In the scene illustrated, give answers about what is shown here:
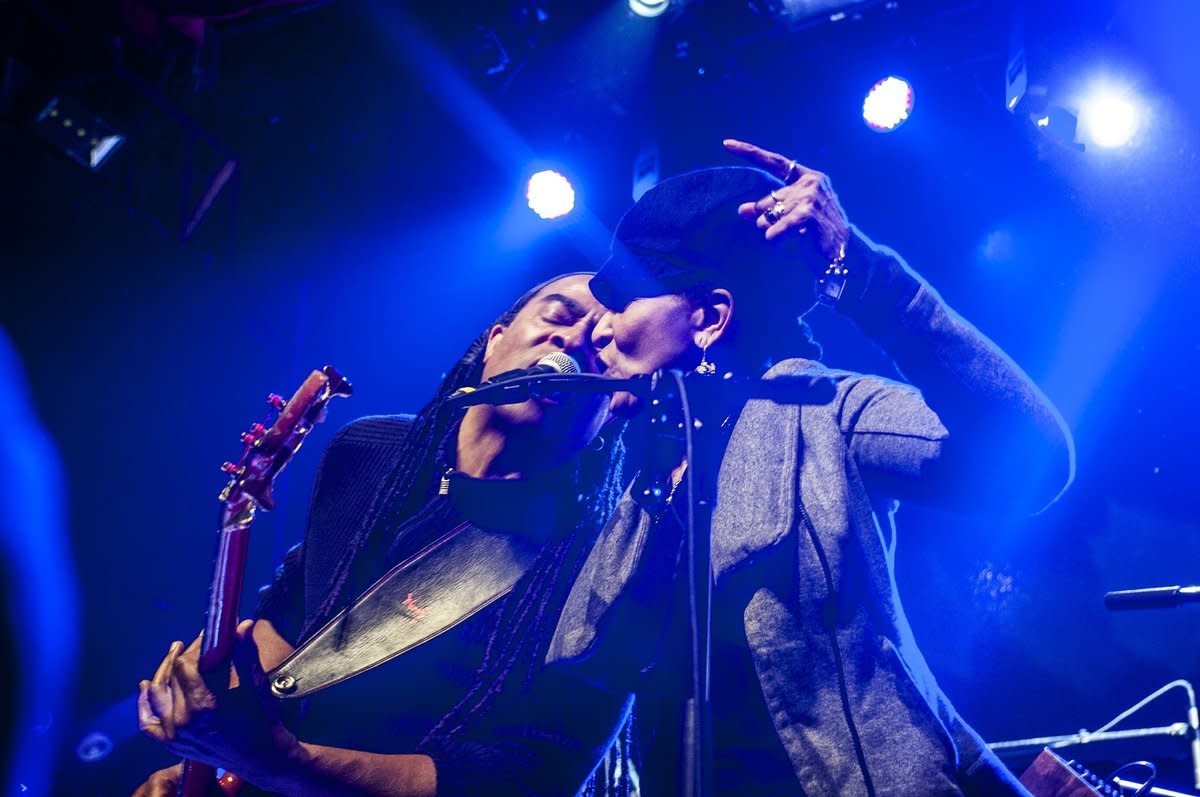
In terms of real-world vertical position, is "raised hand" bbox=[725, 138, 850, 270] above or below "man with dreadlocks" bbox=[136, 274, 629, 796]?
above

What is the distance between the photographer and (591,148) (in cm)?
604

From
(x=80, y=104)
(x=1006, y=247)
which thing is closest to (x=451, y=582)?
(x=1006, y=247)

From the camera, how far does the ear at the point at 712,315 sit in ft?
8.18

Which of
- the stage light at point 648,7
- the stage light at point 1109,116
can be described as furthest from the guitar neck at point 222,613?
the stage light at point 1109,116

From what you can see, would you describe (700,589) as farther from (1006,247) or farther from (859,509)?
(1006,247)

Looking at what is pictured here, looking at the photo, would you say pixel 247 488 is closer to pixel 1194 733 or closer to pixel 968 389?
pixel 968 389

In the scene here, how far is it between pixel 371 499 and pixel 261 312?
353 centimetres

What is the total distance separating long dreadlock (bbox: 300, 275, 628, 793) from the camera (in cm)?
250

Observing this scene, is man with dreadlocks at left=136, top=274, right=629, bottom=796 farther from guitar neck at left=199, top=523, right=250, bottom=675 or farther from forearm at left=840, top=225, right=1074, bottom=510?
forearm at left=840, top=225, right=1074, bottom=510

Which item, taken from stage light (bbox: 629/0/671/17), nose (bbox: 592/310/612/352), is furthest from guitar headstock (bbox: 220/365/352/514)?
stage light (bbox: 629/0/671/17)

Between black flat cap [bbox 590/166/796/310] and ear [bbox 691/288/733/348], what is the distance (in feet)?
0.15

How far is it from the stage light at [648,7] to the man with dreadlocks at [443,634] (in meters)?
2.72

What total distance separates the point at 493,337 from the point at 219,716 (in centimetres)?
192

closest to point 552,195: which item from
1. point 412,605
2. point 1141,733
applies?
point 412,605
